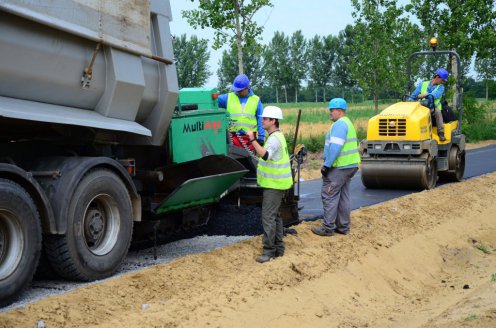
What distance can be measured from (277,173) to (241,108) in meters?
1.69

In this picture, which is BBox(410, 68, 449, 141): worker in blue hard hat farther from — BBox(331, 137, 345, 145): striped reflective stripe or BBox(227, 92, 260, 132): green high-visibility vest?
BBox(227, 92, 260, 132): green high-visibility vest

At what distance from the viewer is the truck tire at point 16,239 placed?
19.3 feet

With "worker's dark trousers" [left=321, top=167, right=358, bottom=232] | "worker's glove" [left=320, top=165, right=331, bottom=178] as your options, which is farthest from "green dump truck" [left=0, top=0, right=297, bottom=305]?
"worker's dark trousers" [left=321, top=167, right=358, bottom=232]

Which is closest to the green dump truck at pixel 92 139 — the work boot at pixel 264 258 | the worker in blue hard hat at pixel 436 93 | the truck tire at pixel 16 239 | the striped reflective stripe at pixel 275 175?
the truck tire at pixel 16 239

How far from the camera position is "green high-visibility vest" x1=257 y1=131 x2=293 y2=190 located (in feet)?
25.7

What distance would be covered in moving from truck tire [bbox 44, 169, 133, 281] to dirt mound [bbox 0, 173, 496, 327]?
13.6 inches

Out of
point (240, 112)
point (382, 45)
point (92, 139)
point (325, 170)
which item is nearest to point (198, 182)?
point (92, 139)

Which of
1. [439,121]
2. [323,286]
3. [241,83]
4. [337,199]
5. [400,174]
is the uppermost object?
[241,83]

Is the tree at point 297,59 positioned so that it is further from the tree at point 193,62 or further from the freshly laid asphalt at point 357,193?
the freshly laid asphalt at point 357,193

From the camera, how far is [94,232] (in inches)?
276

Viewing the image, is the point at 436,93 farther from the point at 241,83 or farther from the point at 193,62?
the point at 193,62

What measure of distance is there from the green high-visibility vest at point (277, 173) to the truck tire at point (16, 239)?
264cm

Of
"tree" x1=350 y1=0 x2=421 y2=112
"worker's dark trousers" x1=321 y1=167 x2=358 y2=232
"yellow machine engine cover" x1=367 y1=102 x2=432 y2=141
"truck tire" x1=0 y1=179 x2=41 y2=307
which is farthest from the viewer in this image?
"tree" x1=350 y1=0 x2=421 y2=112

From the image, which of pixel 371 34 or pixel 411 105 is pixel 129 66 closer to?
pixel 411 105
